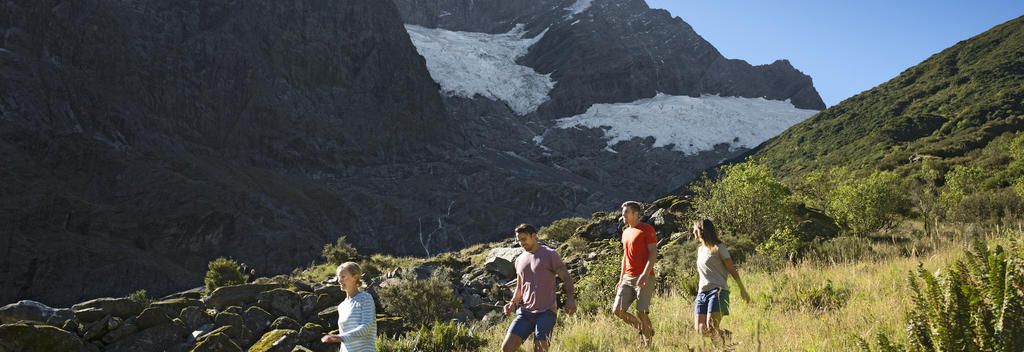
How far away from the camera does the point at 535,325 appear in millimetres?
5367

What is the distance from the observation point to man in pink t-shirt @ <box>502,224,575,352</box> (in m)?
5.25

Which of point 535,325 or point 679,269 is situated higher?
point 535,325

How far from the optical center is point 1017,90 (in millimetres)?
53625

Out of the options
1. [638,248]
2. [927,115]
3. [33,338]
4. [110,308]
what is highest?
[927,115]

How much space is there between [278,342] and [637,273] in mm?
7104

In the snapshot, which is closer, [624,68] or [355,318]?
[355,318]

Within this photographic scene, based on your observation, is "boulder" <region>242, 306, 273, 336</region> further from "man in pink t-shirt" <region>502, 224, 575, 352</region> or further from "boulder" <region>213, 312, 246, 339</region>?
"man in pink t-shirt" <region>502, 224, 575, 352</region>

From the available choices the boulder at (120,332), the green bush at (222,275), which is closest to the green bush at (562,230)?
the green bush at (222,275)

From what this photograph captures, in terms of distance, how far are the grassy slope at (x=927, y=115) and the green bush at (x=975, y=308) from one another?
51.2 meters

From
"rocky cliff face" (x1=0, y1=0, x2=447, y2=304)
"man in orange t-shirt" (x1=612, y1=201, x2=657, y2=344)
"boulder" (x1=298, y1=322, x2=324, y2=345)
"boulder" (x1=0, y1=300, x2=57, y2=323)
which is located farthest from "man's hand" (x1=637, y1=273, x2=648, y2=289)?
"rocky cliff face" (x1=0, y1=0, x2=447, y2=304)

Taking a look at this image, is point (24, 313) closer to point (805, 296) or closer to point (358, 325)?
point (358, 325)

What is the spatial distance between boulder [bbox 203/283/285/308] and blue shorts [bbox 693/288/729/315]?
10950mm

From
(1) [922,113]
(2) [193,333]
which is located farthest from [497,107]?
(2) [193,333]

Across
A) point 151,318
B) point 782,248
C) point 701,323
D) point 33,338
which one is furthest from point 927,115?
point 33,338
